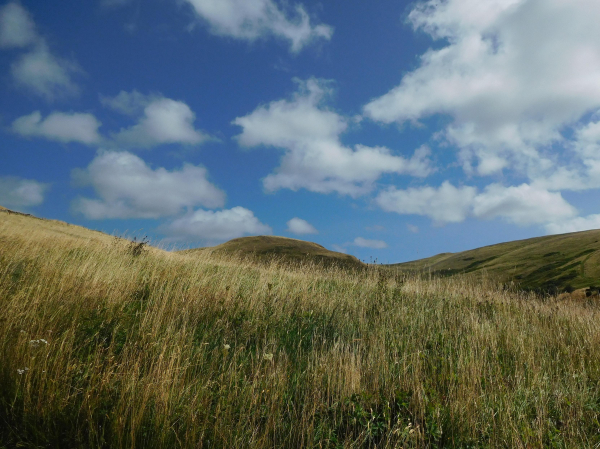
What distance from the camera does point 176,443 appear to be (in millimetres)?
2607

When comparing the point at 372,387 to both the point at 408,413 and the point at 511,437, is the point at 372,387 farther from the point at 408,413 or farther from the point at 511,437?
the point at 511,437

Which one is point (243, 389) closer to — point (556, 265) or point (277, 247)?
point (277, 247)

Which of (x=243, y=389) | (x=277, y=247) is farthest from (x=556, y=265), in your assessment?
(x=243, y=389)

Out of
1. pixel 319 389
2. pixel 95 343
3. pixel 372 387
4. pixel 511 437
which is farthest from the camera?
pixel 95 343

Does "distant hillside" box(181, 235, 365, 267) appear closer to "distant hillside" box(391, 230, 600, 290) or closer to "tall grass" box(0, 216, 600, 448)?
"distant hillside" box(391, 230, 600, 290)

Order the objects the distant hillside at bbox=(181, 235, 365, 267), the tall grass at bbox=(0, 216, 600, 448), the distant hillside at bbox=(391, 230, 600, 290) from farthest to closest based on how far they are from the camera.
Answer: the distant hillside at bbox=(391, 230, 600, 290) → the distant hillside at bbox=(181, 235, 365, 267) → the tall grass at bbox=(0, 216, 600, 448)

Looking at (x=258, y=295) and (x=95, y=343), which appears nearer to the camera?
(x=95, y=343)

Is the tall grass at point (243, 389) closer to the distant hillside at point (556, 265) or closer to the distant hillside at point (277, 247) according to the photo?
the distant hillside at point (556, 265)

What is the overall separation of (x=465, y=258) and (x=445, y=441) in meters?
173

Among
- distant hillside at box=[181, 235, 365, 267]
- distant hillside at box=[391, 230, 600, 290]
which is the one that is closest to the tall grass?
distant hillside at box=[391, 230, 600, 290]

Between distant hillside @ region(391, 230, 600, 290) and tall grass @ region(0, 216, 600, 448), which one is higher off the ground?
distant hillside @ region(391, 230, 600, 290)

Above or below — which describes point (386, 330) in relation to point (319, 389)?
above

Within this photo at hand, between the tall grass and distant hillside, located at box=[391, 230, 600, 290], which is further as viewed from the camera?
distant hillside, located at box=[391, 230, 600, 290]

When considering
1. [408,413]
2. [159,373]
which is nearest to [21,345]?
[159,373]
